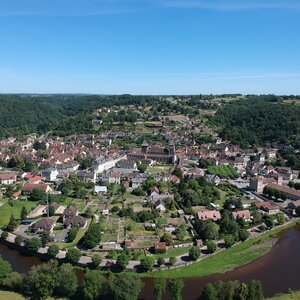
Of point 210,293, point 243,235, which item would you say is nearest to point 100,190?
point 243,235

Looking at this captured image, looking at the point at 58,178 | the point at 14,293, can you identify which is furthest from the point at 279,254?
the point at 58,178

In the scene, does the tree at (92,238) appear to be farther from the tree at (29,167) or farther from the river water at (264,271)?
the tree at (29,167)

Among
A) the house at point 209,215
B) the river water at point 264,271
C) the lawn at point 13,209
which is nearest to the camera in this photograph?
the river water at point 264,271

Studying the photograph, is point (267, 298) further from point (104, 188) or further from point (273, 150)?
point (273, 150)

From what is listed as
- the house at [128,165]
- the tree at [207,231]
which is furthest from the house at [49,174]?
the tree at [207,231]

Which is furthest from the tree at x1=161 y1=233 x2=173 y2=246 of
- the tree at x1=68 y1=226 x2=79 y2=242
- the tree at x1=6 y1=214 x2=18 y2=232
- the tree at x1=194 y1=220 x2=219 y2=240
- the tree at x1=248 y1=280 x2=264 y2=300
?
the tree at x1=6 y1=214 x2=18 y2=232

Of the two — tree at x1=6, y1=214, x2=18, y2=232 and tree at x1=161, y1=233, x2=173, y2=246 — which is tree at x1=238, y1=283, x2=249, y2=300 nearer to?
tree at x1=161, y1=233, x2=173, y2=246
